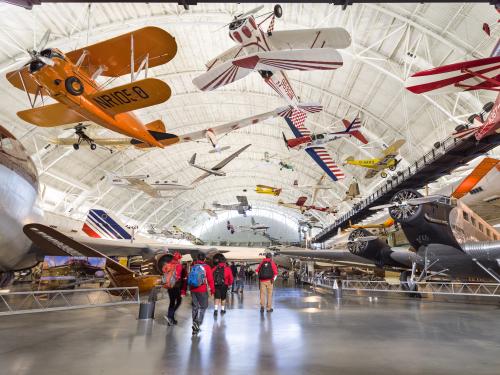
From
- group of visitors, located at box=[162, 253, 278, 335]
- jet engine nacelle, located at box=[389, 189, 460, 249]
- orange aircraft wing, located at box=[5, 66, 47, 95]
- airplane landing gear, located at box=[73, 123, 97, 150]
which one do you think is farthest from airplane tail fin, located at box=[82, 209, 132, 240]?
jet engine nacelle, located at box=[389, 189, 460, 249]

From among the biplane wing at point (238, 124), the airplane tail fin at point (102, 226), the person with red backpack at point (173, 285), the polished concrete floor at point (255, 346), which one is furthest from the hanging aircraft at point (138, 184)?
the person with red backpack at point (173, 285)

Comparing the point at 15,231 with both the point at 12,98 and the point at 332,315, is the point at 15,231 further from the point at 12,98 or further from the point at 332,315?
the point at 12,98

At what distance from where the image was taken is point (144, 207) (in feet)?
160

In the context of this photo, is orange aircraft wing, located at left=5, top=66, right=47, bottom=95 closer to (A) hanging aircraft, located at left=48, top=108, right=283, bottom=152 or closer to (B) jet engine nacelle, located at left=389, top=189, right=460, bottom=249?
(A) hanging aircraft, located at left=48, top=108, right=283, bottom=152

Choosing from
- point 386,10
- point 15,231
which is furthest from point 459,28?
point 15,231

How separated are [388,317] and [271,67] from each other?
7942 millimetres

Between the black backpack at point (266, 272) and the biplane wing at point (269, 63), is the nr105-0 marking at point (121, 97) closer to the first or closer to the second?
the biplane wing at point (269, 63)

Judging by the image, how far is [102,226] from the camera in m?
17.2

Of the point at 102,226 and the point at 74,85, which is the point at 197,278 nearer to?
Result: the point at 74,85

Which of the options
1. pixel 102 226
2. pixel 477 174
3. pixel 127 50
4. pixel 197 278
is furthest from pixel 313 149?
pixel 197 278

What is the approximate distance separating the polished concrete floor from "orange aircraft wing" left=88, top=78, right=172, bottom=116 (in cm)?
543

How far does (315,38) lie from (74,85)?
288 inches

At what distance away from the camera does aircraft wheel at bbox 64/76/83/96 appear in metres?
7.66

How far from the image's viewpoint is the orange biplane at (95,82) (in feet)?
24.5
